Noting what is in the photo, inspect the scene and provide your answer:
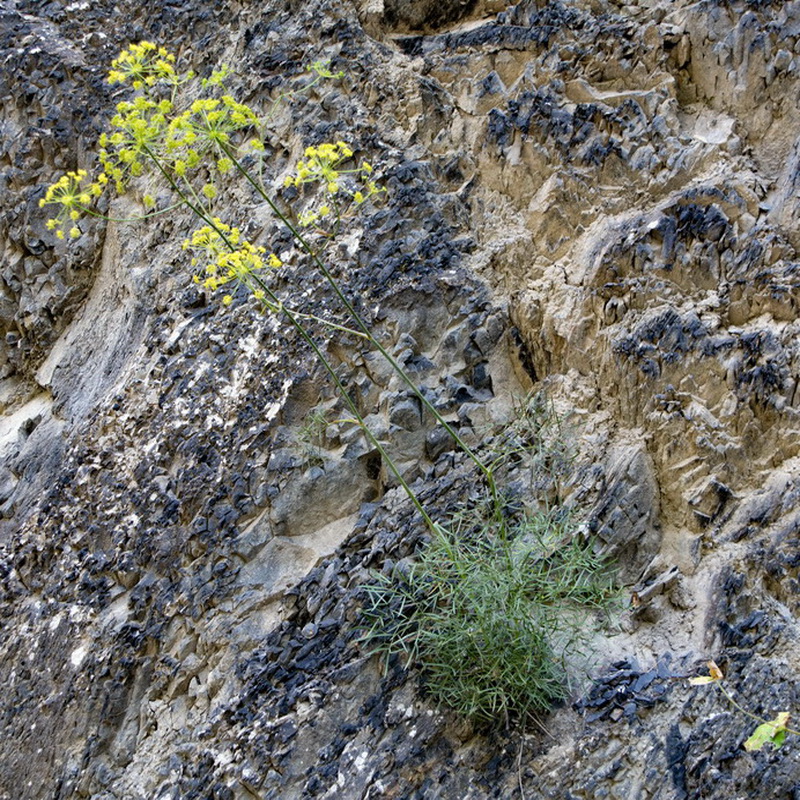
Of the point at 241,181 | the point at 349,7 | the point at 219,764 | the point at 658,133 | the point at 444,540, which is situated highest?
the point at 349,7

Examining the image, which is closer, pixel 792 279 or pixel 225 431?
pixel 792 279

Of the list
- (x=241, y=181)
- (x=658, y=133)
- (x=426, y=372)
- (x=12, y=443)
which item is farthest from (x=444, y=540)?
(x=12, y=443)

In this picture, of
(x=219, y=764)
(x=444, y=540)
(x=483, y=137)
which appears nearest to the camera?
(x=444, y=540)

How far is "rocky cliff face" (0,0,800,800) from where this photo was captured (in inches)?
103

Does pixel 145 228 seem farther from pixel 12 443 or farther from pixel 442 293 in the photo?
pixel 442 293

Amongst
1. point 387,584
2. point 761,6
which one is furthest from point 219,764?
point 761,6

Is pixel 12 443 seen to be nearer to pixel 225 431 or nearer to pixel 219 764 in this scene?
pixel 225 431

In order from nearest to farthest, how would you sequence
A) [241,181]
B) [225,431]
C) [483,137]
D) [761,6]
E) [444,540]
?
1. [444,540]
2. [761,6]
3. [225,431]
4. [483,137]
5. [241,181]

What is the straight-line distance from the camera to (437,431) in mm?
3230

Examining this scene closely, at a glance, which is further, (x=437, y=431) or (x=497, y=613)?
(x=437, y=431)

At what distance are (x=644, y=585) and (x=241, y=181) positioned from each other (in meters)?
2.52

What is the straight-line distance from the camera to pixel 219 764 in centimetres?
280

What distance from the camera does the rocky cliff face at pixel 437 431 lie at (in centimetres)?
260

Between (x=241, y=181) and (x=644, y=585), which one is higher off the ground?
(x=241, y=181)
